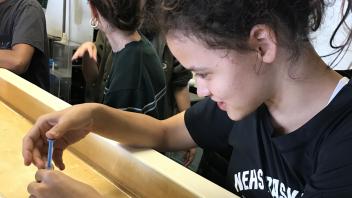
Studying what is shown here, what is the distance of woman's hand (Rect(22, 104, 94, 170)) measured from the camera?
0.75m

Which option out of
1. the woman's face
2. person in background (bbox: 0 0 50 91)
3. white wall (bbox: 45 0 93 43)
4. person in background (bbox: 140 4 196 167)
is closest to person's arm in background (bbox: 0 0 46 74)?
person in background (bbox: 0 0 50 91)

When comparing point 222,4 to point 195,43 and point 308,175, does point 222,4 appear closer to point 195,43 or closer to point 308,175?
point 195,43

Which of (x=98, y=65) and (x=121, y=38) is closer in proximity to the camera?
(x=121, y=38)

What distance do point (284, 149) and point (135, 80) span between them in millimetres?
531

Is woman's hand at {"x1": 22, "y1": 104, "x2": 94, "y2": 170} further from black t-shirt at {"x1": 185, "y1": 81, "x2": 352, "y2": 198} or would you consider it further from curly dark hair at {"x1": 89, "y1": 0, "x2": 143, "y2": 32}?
curly dark hair at {"x1": 89, "y1": 0, "x2": 143, "y2": 32}

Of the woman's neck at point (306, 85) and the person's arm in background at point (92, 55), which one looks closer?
A: the woman's neck at point (306, 85)

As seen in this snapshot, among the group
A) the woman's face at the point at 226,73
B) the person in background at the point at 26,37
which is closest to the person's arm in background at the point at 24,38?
the person in background at the point at 26,37

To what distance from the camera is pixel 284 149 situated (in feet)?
2.26

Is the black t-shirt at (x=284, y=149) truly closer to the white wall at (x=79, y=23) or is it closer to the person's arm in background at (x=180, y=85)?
the person's arm in background at (x=180, y=85)

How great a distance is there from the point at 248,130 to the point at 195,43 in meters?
0.25

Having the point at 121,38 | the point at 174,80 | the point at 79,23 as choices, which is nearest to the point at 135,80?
the point at 121,38

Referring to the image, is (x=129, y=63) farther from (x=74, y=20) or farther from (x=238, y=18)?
(x=74, y=20)

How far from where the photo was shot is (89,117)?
2.67 ft

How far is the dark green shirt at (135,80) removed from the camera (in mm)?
1099
